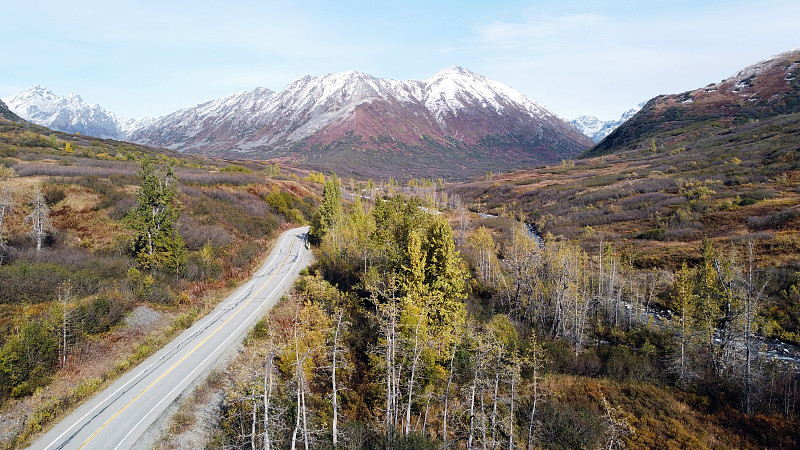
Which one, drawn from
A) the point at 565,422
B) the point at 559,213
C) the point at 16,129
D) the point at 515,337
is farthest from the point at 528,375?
the point at 16,129

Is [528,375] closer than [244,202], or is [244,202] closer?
[528,375]

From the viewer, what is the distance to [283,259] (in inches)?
1598

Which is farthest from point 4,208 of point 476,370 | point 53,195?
point 476,370

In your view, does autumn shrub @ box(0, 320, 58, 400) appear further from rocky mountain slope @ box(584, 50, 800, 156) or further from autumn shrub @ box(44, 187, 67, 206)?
rocky mountain slope @ box(584, 50, 800, 156)

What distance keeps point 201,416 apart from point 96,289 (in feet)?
48.5

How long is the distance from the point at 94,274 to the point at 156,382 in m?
13.0

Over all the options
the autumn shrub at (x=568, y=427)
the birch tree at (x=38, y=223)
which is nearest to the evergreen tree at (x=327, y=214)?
the birch tree at (x=38, y=223)

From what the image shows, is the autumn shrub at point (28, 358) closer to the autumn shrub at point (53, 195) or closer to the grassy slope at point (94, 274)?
the grassy slope at point (94, 274)

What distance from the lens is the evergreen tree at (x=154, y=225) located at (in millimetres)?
28953

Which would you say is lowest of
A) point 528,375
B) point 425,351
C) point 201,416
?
point 528,375

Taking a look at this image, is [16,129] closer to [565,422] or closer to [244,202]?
[244,202]

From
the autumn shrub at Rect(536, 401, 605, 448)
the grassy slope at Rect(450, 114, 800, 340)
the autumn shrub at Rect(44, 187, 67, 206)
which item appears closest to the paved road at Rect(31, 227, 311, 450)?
the autumn shrub at Rect(536, 401, 605, 448)

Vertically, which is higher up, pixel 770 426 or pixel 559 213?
pixel 559 213

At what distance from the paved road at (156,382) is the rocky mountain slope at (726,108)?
523ft
